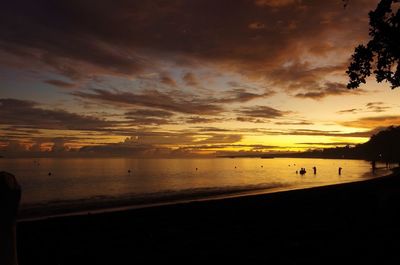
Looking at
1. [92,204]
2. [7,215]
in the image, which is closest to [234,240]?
[7,215]

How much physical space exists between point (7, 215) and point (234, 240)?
979cm

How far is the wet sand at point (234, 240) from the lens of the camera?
878 cm

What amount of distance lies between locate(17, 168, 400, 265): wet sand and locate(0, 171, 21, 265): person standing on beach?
7069 mm

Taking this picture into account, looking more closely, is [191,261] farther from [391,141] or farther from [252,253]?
[391,141]

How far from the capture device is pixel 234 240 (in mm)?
11094

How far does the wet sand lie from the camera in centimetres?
878

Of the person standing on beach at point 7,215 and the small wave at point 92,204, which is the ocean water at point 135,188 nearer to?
the small wave at point 92,204

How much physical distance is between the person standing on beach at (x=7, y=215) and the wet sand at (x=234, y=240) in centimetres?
707

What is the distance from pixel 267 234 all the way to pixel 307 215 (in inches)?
193

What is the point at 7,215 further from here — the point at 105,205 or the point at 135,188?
the point at 135,188

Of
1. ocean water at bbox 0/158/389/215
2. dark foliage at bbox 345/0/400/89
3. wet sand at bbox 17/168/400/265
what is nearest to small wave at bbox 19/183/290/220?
ocean water at bbox 0/158/389/215

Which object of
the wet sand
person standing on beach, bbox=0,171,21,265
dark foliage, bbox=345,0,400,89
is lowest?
the wet sand

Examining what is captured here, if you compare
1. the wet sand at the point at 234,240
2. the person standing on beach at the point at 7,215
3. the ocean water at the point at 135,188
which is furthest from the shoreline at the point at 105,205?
the person standing on beach at the point at 7,215

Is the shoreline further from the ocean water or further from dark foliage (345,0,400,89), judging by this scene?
dark foliage (345,0,400,89)
